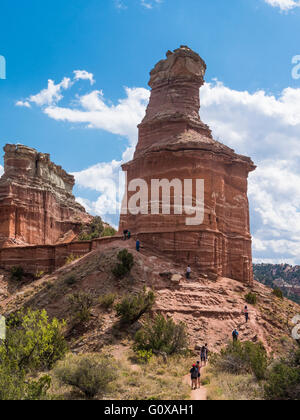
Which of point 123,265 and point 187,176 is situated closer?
point 123,265

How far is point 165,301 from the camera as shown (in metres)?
26.8

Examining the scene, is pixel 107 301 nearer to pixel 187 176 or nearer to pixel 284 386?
pixel 284 386

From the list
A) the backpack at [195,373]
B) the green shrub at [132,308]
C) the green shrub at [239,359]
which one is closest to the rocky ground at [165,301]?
the green shrub at [132,308]

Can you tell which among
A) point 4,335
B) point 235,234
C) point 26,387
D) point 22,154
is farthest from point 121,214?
point 22,154

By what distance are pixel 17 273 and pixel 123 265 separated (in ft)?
61.9

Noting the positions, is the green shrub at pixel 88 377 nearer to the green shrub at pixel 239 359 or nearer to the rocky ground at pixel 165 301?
the rocky ground at pixel 165 301

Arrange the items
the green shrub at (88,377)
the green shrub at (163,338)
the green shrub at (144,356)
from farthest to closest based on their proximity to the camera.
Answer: the green shrub at (163,338), the green shrub at (144,356), the green shrub at (88,377)

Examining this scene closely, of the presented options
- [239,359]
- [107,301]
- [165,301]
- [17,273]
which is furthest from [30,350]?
[17,273]

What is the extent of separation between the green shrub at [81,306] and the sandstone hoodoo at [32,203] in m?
30.8

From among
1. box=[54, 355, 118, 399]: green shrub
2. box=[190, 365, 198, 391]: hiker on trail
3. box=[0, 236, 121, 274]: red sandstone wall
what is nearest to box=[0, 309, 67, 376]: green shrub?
box=[54, 355, 118, 399]: green shrub

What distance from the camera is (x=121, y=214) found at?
3750 centimetres

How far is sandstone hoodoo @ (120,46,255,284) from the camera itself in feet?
105

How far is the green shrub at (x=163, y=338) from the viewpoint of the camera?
870 inches

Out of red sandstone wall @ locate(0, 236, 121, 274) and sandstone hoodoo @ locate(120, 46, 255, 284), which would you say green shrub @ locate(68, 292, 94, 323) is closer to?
sandstone hoodoo @ locate(120, 46, 255, 284)
